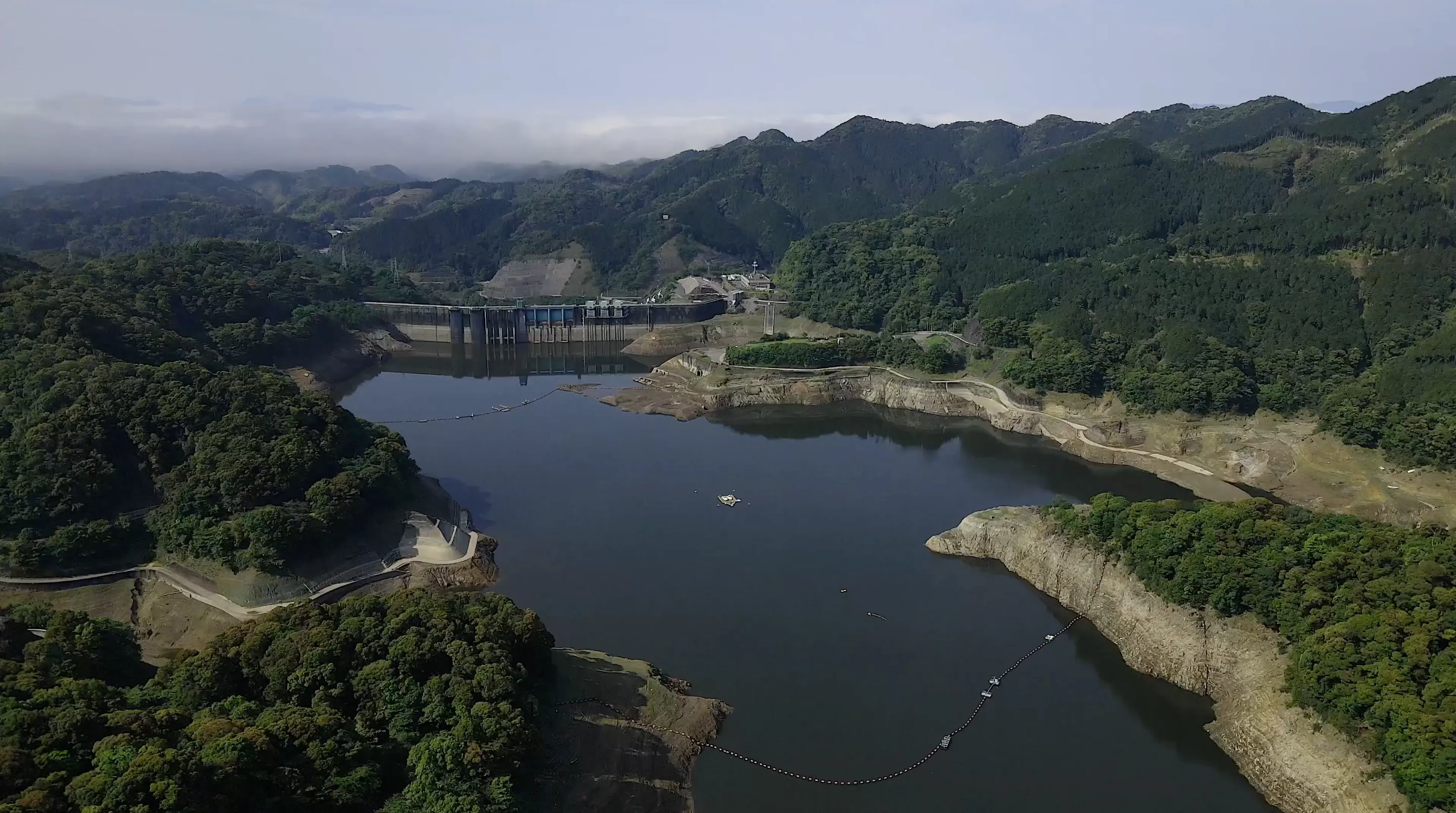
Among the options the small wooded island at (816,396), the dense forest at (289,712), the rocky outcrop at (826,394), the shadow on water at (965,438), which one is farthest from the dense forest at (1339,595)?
the rocky outcrop at (826,394)

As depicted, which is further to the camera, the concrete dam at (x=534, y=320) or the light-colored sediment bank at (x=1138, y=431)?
the concrete dam at (x=534, y=320)

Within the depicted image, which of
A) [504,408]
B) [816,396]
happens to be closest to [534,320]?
[504,408]

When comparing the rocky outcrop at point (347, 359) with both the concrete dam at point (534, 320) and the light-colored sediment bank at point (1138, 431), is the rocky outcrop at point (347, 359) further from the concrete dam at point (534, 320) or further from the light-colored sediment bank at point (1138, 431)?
the light-colored sediment bank at point (1138, 431)

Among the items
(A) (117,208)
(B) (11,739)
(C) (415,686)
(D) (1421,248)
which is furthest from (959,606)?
(A) (117,208)

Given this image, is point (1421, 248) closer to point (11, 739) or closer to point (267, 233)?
point (11, 739)

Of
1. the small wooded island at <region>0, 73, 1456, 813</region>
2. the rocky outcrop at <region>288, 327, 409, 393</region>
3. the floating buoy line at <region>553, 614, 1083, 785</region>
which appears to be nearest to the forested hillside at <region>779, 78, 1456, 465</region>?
the small wooded island at <region>0, 73, 1456, 813</region>

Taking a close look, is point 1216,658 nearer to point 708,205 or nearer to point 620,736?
point 620,736

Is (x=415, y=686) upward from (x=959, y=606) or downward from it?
upward
